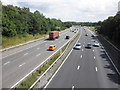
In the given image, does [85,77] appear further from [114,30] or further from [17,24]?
[17,24]

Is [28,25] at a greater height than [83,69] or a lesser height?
greater

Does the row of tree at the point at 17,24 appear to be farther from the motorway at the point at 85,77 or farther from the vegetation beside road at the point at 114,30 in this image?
the motorway at the point at 85,77

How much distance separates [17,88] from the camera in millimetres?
19203

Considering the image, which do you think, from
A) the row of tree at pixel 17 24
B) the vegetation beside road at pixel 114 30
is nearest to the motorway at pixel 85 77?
the vegetation beside road at pixel 114 30

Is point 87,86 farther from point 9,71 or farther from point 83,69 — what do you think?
point 9,71

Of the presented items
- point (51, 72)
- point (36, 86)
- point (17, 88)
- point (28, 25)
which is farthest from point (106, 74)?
point (28, 25)

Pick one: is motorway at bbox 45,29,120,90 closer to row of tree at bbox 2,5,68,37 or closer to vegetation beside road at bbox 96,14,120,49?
vegetation beside road at bbox 96,14,120,49

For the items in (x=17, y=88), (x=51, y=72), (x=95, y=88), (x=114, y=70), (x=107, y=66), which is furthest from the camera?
(x=107, y=66)

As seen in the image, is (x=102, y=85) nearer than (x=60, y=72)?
Yes

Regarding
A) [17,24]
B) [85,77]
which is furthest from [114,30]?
[85,77]

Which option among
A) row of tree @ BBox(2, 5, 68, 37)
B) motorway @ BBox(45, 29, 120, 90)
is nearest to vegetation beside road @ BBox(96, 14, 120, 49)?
motorway @ BBox(45, 29, 120, 90)

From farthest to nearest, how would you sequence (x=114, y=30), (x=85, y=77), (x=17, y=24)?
(x=17, y=24)
(x=114, y=30)
(x=85, y=77)

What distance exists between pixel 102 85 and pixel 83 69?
300 inches

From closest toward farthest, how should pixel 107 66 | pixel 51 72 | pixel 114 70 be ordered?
pixel 51 72 < pixel 114 70 < pixel 107 66
